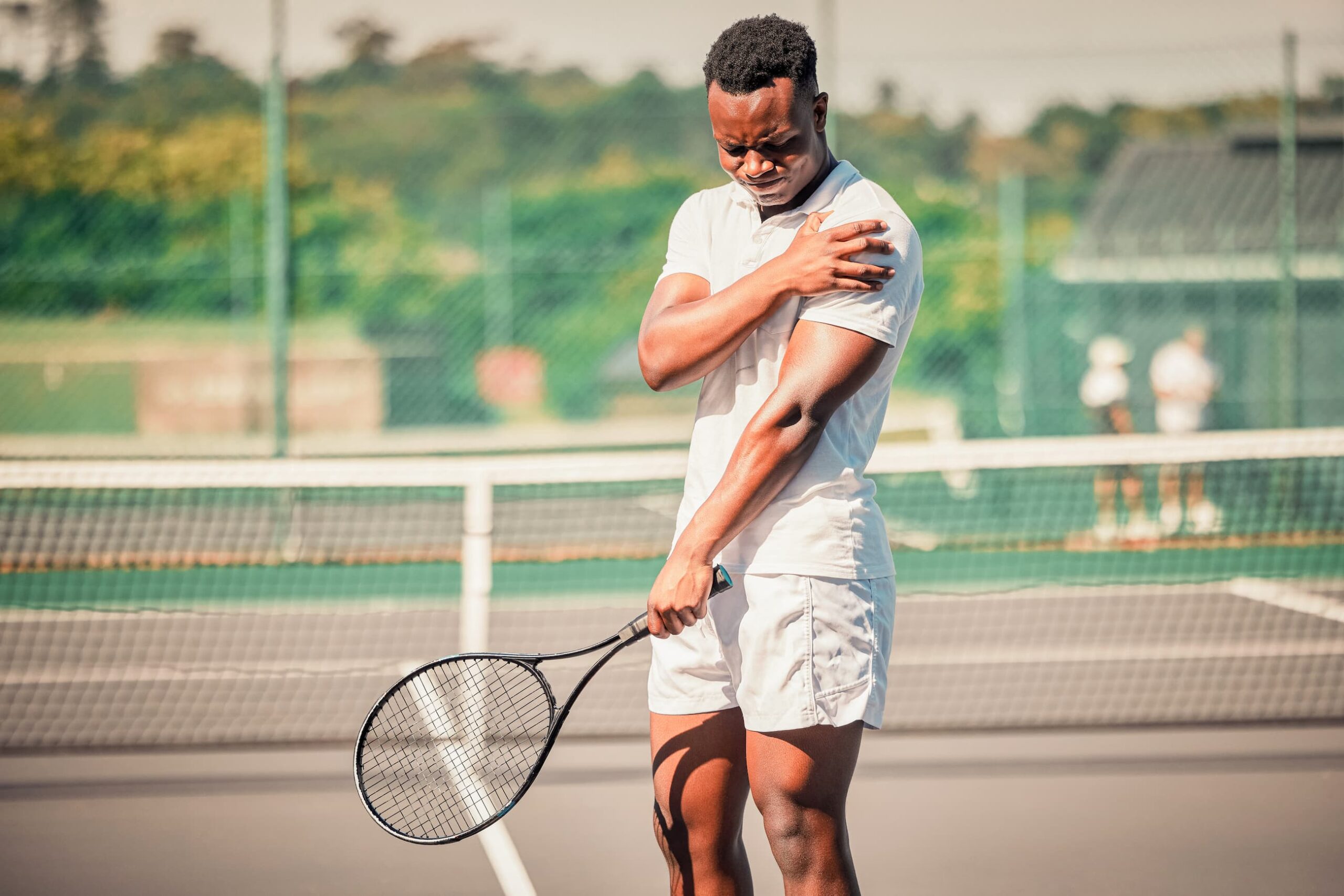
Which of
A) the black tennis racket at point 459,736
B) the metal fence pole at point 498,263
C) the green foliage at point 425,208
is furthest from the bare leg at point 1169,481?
the black tennis racket at point 459,736

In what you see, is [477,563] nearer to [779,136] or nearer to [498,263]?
[779,136]

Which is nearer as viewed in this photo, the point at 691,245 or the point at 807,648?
the point at 807,648

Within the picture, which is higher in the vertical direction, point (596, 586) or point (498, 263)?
point (498, 263)

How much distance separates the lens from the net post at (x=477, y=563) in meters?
4.71

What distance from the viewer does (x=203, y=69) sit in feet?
36.4

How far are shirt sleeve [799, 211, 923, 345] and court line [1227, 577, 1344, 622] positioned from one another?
578 cm

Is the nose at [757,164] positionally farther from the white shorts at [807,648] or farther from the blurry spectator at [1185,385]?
the blurry spectator at [1185,385]

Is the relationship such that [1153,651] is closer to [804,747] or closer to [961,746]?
[961,746]

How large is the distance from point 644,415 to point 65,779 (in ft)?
36.2

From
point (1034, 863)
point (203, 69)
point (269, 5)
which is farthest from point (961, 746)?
point (203, 69)

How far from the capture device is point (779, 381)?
2209 mm

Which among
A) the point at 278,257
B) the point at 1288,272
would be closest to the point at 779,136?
the point at 278,257

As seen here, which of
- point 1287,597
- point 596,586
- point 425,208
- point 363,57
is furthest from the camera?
point 425,208

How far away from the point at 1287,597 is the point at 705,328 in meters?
6.47
